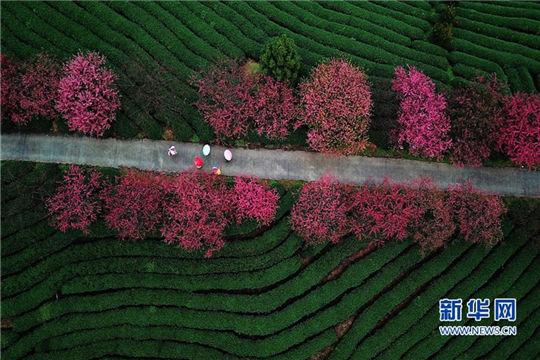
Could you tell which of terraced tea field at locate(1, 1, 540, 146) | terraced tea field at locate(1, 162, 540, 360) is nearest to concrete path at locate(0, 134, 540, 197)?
terraced tea field at locate(1, 1, 540, 146)

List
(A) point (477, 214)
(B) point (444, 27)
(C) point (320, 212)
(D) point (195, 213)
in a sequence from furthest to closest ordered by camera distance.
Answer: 1. (B) point (444, 27)
2. (A) point (477, 214)
3. (C) point (320, 212)
4. (D) point (195, 213)

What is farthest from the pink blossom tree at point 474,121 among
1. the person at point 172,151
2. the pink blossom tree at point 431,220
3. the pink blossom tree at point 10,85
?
the pink blossom tree at point 10,85

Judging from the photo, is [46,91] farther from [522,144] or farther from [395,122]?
[522,144]

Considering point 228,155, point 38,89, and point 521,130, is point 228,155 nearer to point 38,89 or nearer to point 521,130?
point 38,89

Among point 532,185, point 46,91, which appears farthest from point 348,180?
point 46,91

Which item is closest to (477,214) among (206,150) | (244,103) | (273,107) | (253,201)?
(253,201)

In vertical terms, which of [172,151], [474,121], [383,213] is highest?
[474,121]
